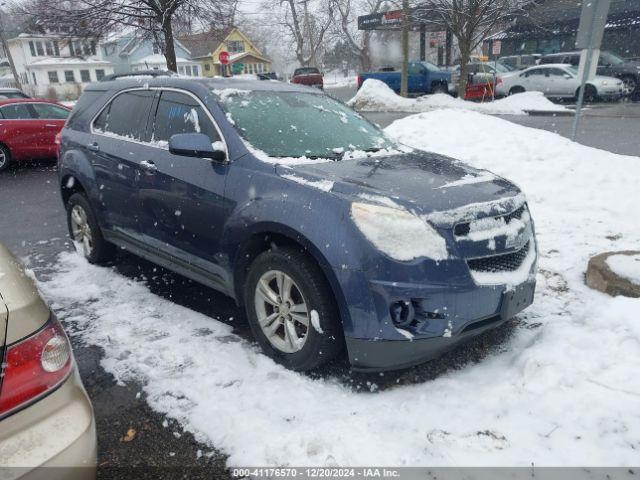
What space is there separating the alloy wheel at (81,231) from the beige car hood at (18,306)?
3225mm

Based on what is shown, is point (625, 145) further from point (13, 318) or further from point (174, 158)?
point (13, 318)

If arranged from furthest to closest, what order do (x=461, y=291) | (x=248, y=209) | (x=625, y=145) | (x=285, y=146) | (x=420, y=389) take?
(x=625, y=145) → (x=285, y=146) → (x=248, y=209) → (x=420, y=389) → (x=461, y=291)

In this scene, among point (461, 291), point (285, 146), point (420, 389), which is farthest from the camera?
point (285, 146)

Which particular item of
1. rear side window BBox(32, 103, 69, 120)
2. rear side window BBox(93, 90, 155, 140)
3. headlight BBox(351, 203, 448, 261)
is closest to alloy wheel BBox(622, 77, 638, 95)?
rear side window BBox(32, 103, 69, 120)

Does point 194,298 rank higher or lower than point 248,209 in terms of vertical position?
lower

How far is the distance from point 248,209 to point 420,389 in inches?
59.8

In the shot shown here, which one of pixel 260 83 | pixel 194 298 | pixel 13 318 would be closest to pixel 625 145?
pixel 260 83

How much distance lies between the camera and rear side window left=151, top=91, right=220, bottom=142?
12.0 ft

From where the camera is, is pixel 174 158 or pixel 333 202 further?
pixel 174 158

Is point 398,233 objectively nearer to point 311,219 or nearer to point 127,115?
point 311,219

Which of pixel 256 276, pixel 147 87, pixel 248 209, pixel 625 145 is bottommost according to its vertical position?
pixel 625 145

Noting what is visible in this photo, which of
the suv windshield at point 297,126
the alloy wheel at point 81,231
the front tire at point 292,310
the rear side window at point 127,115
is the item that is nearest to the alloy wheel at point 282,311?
the front tire at point 292,310

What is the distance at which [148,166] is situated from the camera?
3912 millimetres

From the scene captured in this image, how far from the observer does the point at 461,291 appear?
2.71 m
